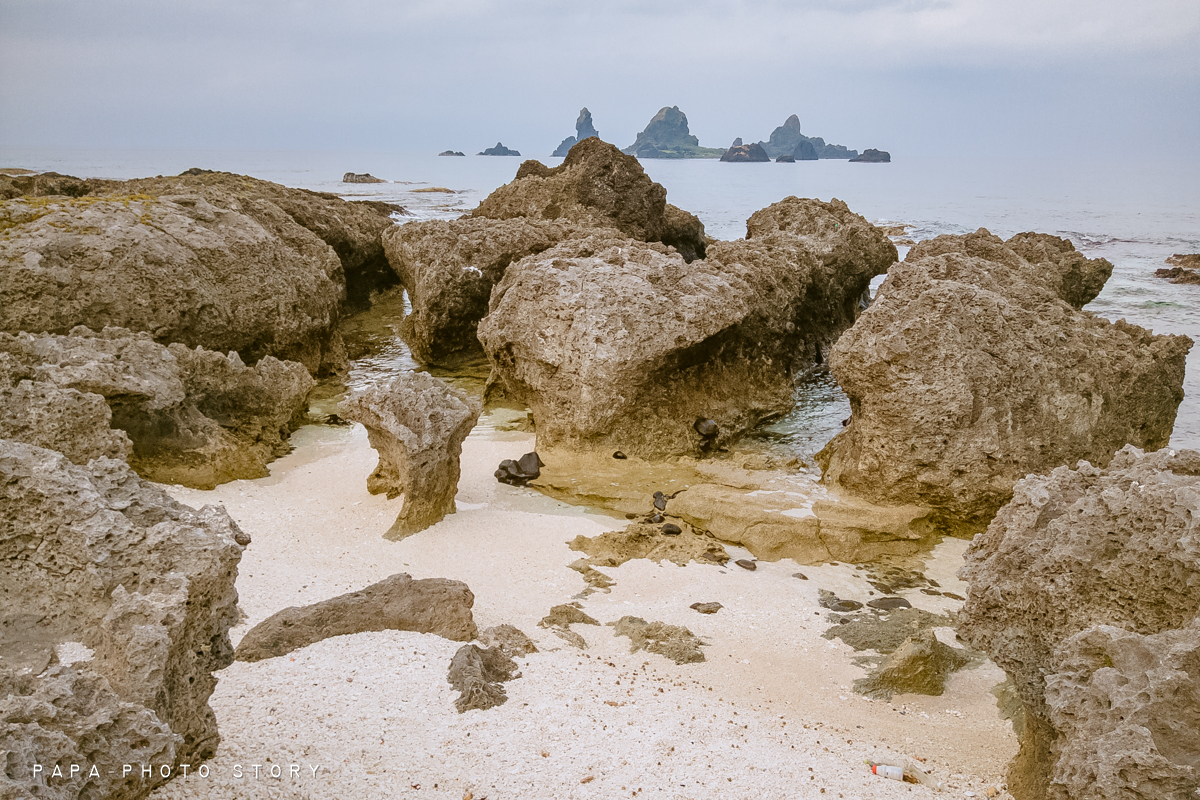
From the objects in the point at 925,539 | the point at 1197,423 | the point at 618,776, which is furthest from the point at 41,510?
the point at 1197,423

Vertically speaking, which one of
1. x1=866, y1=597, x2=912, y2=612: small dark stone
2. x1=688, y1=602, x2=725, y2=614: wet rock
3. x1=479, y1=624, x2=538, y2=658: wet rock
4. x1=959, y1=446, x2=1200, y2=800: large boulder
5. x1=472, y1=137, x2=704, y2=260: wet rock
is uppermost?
x1=472, y1=137, x2=704, y2=260: wet rock

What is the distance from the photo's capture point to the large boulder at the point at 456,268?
Result: 14.0 meters

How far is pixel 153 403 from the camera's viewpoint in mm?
8203

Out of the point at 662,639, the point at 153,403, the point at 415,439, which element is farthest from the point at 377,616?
the point at 153,403

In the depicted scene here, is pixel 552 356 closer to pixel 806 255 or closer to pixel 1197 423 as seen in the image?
pixel 806 255

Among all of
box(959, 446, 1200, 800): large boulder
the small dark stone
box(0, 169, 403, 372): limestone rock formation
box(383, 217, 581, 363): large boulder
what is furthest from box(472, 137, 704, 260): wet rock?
box(959, 446, 1200, 800): large boulder

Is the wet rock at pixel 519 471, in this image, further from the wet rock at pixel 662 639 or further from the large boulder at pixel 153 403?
the wet rock at pixel 662 639

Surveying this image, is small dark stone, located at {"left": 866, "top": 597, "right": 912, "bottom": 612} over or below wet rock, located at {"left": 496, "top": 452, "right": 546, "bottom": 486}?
below

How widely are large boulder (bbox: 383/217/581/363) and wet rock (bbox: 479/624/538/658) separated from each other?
28.8 ft

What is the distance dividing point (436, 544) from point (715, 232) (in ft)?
103

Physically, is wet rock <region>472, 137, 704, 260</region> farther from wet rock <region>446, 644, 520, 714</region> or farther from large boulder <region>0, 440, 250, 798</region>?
large boulder <region>0, 440, 250, 798</region>

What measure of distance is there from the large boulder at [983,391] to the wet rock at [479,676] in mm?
5396

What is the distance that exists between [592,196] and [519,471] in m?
10.5

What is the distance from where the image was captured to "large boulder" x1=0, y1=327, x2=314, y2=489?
6.89m
